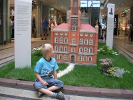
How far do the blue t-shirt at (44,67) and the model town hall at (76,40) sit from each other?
2278mm

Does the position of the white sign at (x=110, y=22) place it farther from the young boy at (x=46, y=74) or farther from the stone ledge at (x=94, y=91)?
the young boy at (x=46, y=74)

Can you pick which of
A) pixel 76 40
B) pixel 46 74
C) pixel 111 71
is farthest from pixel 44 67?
pixel 76 40

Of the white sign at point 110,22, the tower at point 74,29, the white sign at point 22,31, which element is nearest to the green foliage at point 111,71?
the tower at point 74,29

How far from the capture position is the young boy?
3850 mm

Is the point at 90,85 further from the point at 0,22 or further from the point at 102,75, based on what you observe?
the point at 0,22

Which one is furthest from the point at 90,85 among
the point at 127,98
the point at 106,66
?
the point at 106,66

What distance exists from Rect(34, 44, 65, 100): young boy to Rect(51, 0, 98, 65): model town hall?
2.27 metres

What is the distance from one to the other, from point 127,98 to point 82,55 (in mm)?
2520

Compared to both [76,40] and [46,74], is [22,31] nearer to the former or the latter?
[76,40]

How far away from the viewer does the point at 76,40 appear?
6211mm

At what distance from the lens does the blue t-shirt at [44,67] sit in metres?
3.91

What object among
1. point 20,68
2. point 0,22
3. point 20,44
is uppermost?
point 0,22

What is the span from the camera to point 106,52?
30.0 ft

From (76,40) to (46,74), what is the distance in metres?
2.49
